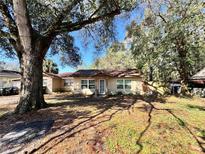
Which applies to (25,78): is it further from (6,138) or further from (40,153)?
(40,153)

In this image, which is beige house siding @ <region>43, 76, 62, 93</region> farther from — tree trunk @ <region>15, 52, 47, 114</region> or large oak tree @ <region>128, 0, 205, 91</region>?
tree trunk @ <region>15, 52, 47, 114</region>

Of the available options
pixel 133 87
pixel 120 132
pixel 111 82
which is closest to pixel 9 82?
pixel 111 82

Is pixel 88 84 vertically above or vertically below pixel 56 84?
below

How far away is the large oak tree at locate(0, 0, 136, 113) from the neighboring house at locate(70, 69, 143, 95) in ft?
39.0

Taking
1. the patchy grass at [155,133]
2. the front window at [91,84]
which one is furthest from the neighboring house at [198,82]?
the patchy grass at [155,133]

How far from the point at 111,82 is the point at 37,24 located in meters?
14.1

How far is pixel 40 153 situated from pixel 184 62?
19453mm

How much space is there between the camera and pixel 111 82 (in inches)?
1115

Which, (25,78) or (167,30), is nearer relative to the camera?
(25,78)

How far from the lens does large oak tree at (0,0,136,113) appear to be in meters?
11.8

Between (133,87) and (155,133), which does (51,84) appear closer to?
(133,87)

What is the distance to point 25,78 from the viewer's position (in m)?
11.9

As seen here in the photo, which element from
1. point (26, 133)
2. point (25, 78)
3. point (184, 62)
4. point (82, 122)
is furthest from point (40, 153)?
point (184, 62)

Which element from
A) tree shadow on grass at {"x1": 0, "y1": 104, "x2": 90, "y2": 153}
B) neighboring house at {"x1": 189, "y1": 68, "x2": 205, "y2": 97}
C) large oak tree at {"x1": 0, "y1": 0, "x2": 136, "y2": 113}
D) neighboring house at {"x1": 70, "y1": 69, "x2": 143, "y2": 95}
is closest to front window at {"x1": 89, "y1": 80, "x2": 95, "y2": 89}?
neighboring house at {"x1": 70, "y1": 69, "x2": 143, "y2": 95}
